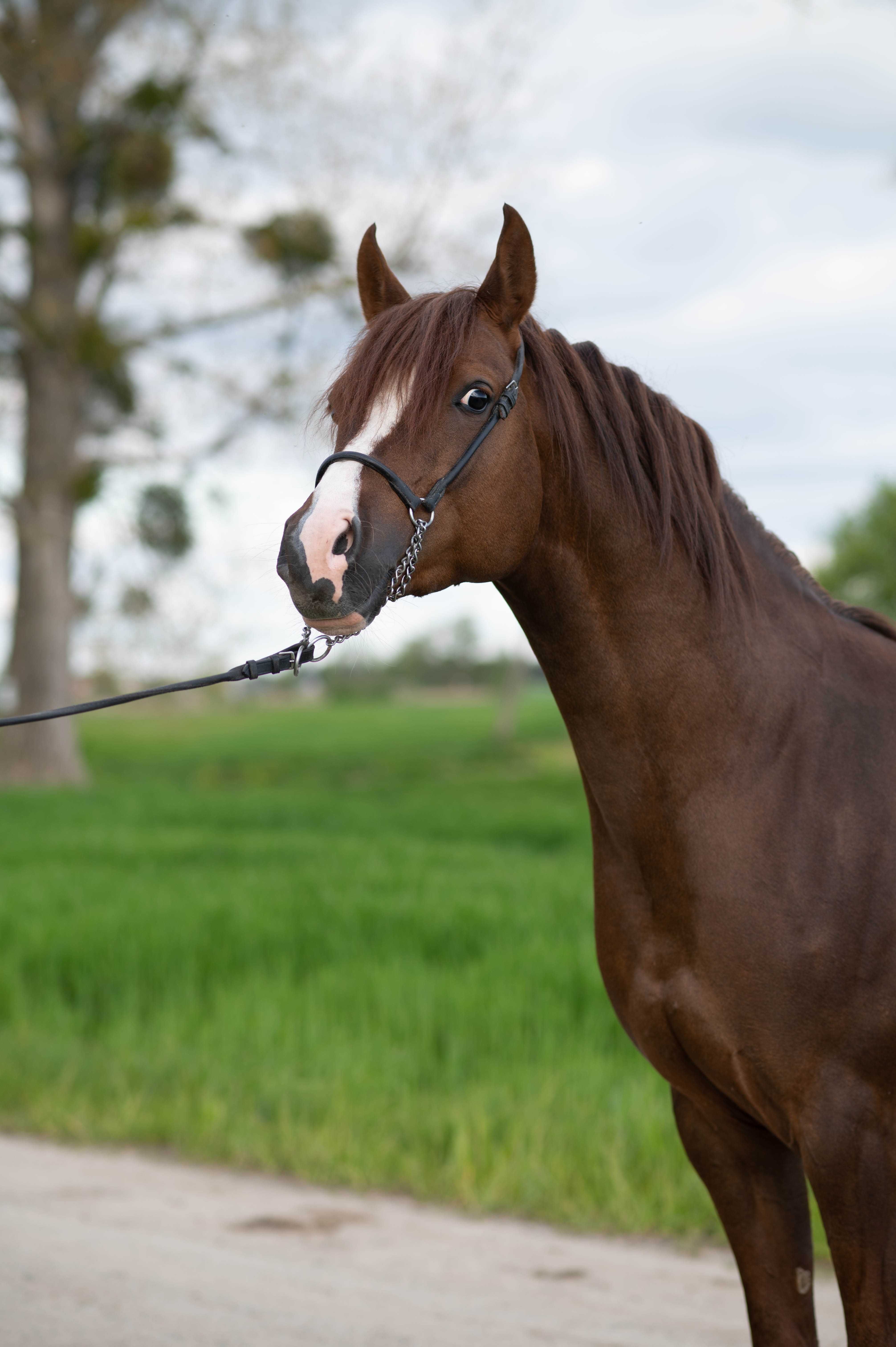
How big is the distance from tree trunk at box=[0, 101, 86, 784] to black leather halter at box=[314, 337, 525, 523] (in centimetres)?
1605

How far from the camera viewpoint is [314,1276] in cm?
338

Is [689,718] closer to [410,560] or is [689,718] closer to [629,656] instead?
[629,656]

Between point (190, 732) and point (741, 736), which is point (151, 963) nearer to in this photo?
point (741, 736)

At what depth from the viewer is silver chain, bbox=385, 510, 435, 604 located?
77.3 inches

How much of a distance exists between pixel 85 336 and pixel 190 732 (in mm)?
24034

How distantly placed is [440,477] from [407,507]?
88 mm

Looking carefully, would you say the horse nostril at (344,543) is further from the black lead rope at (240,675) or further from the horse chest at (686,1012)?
the horse chest at (686,1012)

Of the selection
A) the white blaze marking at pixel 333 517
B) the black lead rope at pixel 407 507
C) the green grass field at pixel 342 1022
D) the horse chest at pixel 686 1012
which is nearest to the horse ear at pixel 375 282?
the black lead rope at pixel 407 507

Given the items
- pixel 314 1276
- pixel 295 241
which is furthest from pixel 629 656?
pixel 295 241

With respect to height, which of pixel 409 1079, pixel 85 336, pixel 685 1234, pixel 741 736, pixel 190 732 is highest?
pixel 85 336

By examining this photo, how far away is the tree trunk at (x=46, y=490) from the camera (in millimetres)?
17219

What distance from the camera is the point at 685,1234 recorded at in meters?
3.71

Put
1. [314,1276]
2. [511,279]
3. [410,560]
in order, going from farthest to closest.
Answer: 1. [314,1276]
2. [511,279]
3. [410,560]

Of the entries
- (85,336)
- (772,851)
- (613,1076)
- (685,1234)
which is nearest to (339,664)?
(772,851)
